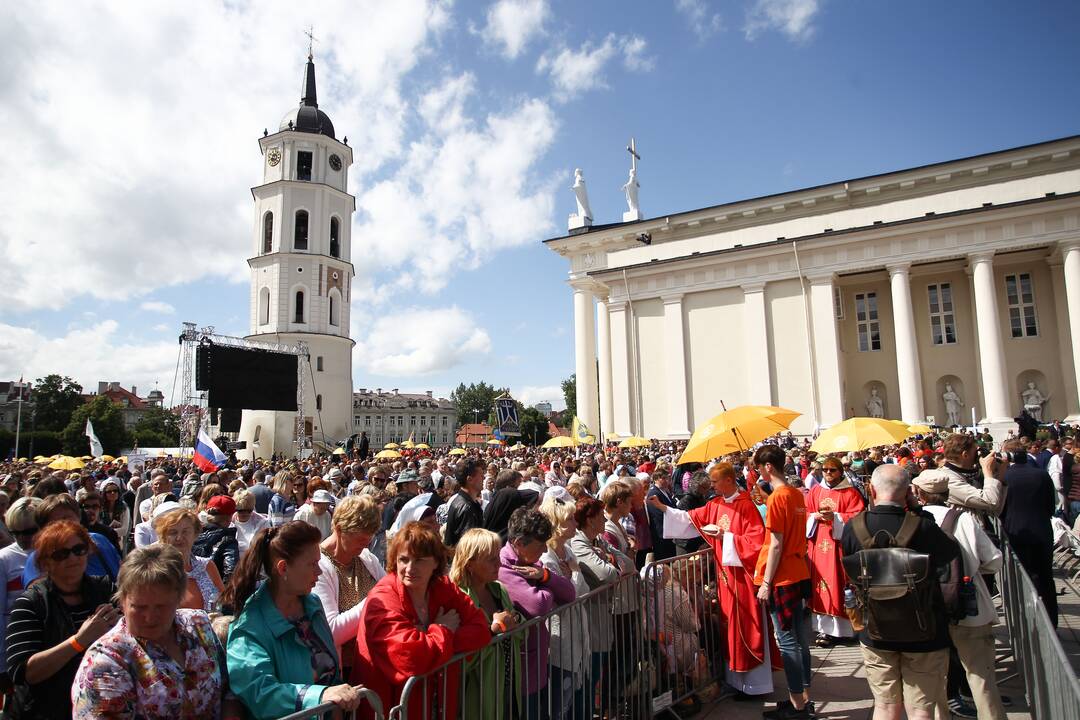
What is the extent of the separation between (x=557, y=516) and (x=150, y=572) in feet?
9.05

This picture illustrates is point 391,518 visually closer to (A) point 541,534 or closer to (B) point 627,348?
(A) point 541,534

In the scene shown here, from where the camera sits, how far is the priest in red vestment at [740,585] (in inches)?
214

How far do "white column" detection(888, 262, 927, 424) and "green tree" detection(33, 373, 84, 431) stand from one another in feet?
A: 267

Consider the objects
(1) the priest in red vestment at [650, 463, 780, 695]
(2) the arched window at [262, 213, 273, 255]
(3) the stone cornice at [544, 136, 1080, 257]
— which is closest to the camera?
(1) the priest in red vestment at [650, 463, 780, 695]

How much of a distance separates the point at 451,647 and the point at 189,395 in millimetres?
39334

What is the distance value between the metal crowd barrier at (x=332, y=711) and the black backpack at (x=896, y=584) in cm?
276

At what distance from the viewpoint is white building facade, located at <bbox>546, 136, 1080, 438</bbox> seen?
2538 cm

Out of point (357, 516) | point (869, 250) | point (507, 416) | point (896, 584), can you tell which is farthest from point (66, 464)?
point (869, 250)

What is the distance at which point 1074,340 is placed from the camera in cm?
2412

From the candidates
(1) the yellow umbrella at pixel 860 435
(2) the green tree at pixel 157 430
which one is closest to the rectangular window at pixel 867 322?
(1) the yellow umbrella at pixel 860 435

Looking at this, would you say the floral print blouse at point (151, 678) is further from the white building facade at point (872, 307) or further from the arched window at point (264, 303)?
Result: the arched window at point (264, 303)

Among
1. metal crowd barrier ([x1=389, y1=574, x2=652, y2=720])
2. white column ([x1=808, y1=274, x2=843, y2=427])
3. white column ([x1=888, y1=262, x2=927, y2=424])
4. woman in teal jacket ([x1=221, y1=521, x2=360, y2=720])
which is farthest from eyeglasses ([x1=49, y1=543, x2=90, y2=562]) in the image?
white column ([x1=888, y1=262, x2=927, y2=424])

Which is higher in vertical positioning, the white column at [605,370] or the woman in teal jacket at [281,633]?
the white column at [605,370]

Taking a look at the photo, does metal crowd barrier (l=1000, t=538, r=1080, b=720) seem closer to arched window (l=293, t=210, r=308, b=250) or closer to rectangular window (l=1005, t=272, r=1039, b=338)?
rectangular window (l=1005, t=272, r=1039, b=338)
